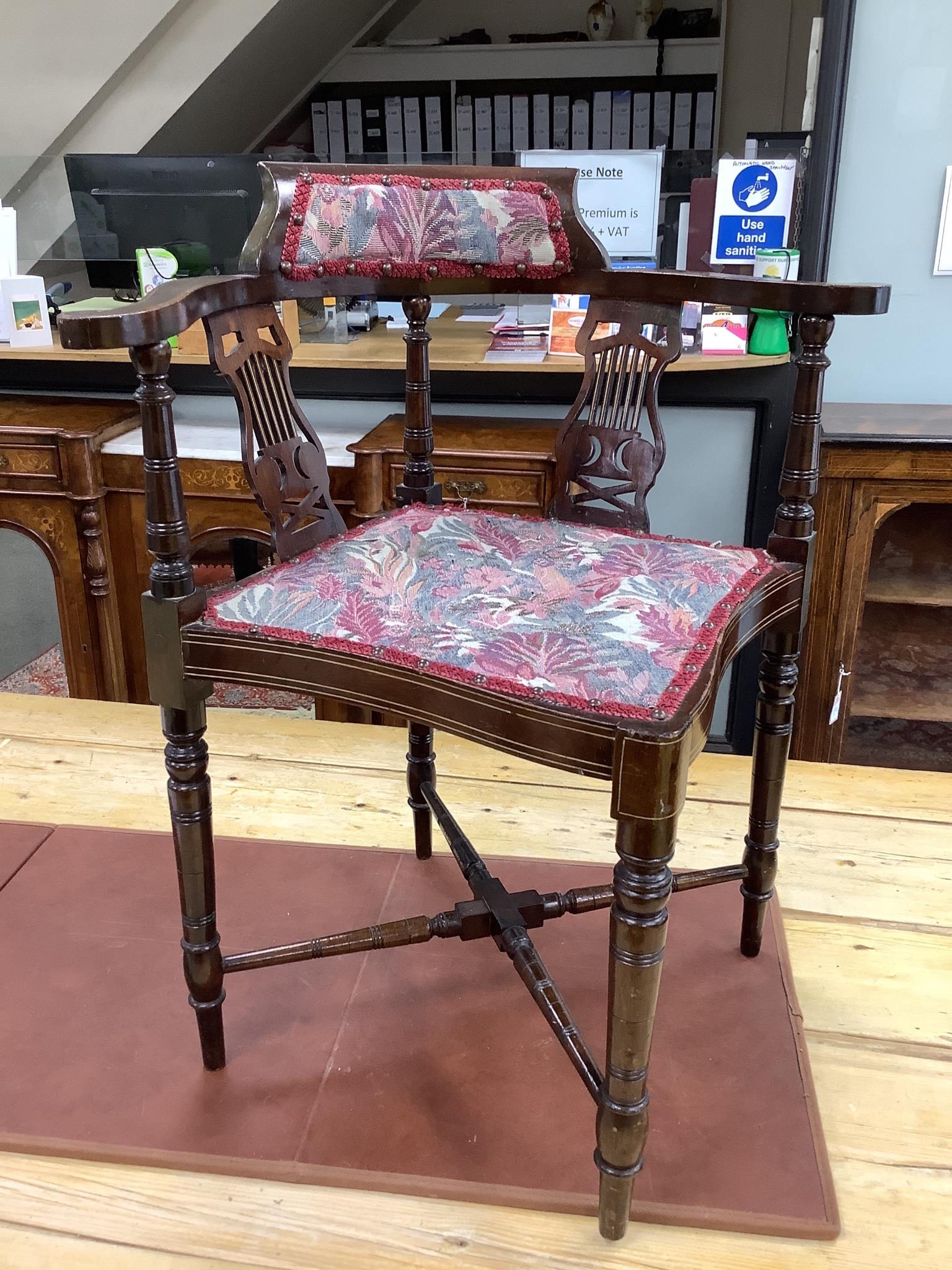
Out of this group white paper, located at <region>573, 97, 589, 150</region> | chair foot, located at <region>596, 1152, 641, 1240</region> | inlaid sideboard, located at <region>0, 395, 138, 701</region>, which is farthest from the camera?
white paper, located at <region>573, 97, 589, 150</region>

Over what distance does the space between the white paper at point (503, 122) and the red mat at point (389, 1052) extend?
355 cm

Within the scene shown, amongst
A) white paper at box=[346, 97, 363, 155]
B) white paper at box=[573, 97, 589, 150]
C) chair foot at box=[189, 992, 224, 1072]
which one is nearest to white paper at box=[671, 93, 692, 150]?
white paper at box=[573, 97, 589, 150]

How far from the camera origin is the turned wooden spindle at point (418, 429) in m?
1.33

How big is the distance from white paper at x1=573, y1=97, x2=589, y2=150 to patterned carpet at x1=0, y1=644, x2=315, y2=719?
8.93 ft

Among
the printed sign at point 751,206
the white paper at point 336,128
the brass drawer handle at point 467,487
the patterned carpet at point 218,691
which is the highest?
the white paper at point 336,128

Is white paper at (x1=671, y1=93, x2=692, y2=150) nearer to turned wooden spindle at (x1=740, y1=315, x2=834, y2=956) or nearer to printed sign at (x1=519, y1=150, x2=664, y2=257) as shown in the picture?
printed sign at (x1=519, y1=150, x2=664, y2=257)

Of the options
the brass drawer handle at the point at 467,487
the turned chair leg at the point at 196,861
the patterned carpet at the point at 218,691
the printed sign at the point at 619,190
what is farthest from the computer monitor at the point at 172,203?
the turned chair leg at the point at 196,861

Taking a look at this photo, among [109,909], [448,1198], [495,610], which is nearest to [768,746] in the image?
[495,610]

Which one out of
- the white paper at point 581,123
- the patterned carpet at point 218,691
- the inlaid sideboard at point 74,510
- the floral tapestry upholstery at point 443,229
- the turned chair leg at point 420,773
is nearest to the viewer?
the floral tapestry upholstery at point 443,229

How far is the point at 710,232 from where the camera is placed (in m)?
1.92

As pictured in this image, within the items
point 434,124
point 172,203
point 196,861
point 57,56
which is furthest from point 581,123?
point 196,861

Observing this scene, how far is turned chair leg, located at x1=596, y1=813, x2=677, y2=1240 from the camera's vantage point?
82 centimetres

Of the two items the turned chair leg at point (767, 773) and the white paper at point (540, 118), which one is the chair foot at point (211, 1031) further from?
the white paper at point (540, 118)

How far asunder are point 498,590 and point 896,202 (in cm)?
137
